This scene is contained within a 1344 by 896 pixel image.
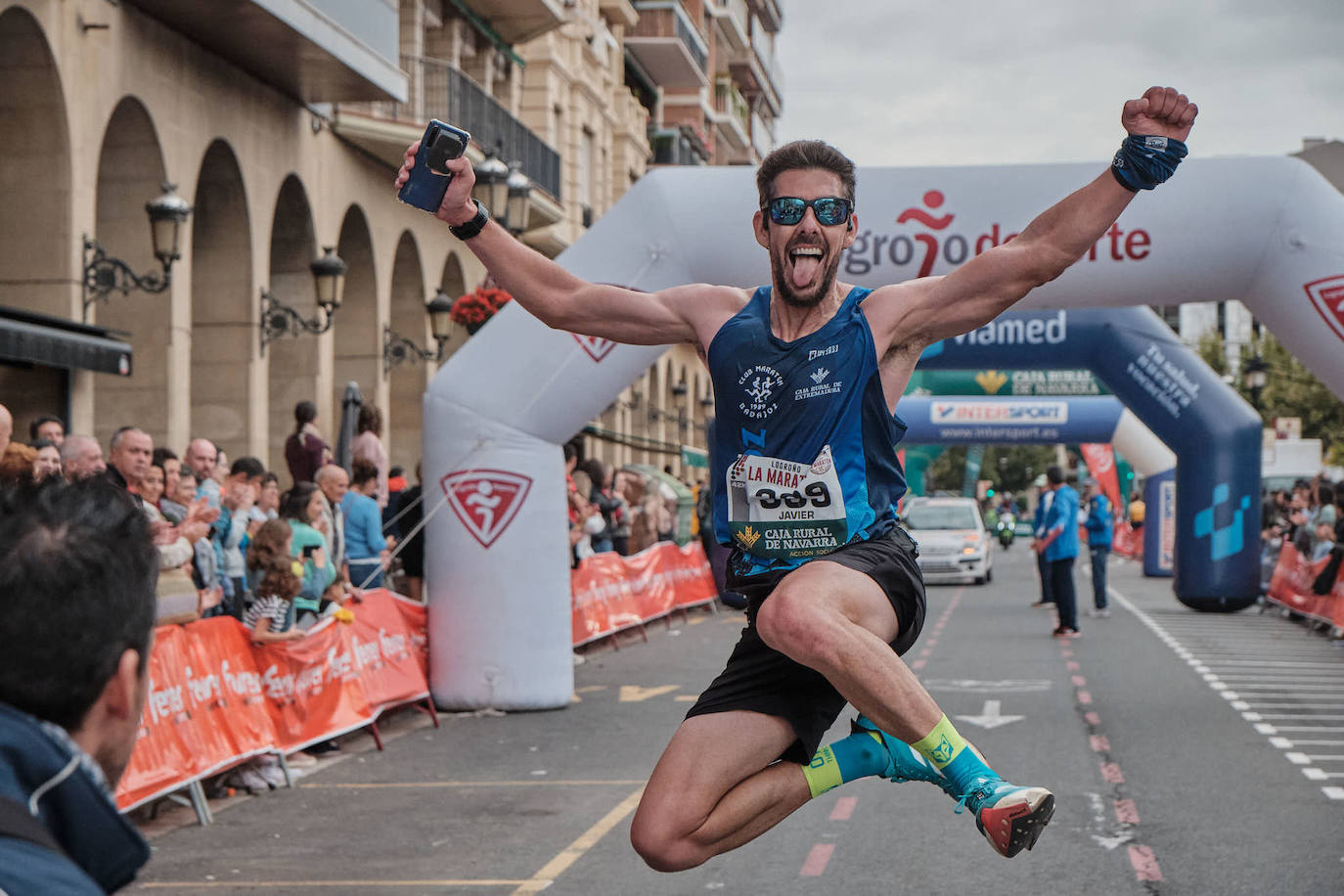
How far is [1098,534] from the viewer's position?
894 inches

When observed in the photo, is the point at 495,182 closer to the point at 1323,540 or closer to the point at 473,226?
the point at 473,226

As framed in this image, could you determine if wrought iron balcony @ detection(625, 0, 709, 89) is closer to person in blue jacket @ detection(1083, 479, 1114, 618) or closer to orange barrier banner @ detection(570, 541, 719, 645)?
orange barrier banner @ detection(570, 541, 719, 645)

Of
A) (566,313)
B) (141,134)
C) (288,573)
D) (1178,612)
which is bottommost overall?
(1178,612)

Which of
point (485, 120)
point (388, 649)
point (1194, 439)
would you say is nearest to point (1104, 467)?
point (485, 120)

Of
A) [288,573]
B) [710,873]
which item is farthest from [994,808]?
[288,573]

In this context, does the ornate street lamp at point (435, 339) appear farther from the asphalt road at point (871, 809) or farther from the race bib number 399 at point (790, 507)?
the race bib number 399 at point (790, 507)

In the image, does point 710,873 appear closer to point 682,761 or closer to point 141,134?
point 682,761

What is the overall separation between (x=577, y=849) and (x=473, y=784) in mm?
2054

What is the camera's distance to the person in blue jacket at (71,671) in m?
1.89

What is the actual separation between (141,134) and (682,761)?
14756mm

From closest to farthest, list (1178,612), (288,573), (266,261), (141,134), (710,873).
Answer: (710,873) → (288,573) → (141,134) → (266,261) → (1178,612)

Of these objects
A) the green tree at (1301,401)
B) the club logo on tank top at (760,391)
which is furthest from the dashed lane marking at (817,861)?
the green tree at (1301,401)

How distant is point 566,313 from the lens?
15.5ft

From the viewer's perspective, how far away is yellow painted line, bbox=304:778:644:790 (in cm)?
976
